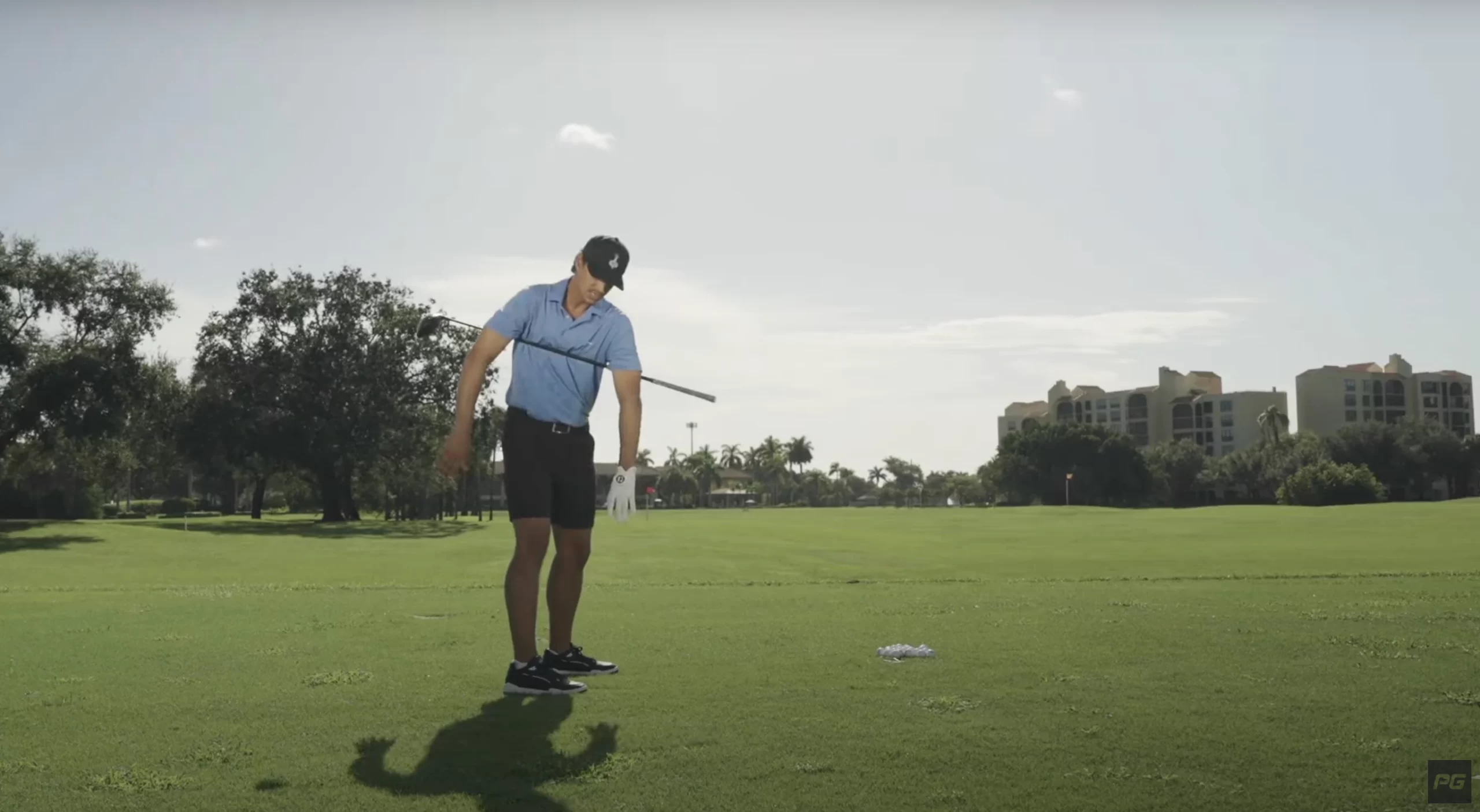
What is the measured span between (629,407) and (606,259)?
108 centimetres

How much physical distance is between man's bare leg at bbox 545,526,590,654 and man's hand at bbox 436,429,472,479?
0.82m

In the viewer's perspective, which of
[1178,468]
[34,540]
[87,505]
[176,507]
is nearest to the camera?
[34,540]

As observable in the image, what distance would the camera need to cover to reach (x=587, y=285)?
805cm

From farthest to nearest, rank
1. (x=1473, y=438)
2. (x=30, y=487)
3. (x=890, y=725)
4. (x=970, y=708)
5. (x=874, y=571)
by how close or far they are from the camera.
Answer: (x=1473, y=438), (x=30, y=487), (x=874, y=571), (x=970, y=708), (x=890, y=725)

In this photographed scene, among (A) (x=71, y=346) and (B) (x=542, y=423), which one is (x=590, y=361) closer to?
(B) (x=542, y=423)

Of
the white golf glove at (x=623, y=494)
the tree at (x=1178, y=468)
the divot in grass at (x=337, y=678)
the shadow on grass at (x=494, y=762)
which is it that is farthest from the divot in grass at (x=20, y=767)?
the tree at (x=1178, y=468)

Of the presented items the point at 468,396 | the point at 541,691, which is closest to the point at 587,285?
the point at 468,396

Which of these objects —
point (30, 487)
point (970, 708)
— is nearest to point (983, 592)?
point (970, 708)

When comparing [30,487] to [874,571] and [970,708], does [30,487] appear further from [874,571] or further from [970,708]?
[970,708]

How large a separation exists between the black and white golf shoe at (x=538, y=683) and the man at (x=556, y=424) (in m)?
0.25

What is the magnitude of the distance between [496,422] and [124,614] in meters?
63.2

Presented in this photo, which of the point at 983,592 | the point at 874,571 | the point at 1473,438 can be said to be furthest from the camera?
the point at 1473,438

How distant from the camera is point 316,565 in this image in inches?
1324

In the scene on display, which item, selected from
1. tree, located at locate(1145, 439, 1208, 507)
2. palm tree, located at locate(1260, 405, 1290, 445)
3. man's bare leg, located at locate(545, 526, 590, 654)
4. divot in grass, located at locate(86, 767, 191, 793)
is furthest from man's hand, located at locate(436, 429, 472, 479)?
palm tree, located at locate(1260, 405, 1290, 445)
